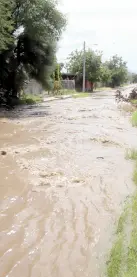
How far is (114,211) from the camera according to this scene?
5617 millimetres

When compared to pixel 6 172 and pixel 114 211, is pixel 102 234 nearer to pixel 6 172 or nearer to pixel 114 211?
pixel 114 211

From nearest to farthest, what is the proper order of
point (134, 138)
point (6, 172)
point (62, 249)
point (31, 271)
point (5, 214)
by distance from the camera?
point (31, 271)
point (62, 249)
point (5, 214)
point (6, 172)
point (134, 138)

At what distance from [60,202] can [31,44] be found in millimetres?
20655

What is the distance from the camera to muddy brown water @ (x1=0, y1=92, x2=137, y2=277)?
13.5 ft

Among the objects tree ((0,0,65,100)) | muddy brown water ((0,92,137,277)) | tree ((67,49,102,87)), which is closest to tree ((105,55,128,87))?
tree ((67,49,102,87))

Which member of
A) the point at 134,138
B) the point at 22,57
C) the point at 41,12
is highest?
the point at 41,12

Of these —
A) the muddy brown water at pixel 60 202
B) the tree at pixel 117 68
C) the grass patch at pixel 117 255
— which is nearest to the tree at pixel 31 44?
the muddy brown water at pixel 60 202

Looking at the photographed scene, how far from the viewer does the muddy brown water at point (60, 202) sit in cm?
411

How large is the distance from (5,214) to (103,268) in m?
2.06

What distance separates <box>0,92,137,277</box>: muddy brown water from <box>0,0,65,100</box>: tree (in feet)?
42.9

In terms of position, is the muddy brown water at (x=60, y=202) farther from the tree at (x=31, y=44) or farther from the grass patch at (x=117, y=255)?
the tree at (x=31, y=44)

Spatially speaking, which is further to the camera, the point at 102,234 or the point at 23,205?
the point at 23,205

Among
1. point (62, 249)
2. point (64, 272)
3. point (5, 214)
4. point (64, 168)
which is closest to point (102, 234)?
point (62, 249)

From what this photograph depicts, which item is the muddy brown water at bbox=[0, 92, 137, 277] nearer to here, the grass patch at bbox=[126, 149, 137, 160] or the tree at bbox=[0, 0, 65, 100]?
the grass patch at bbox=[126, 149, 137, 160]
